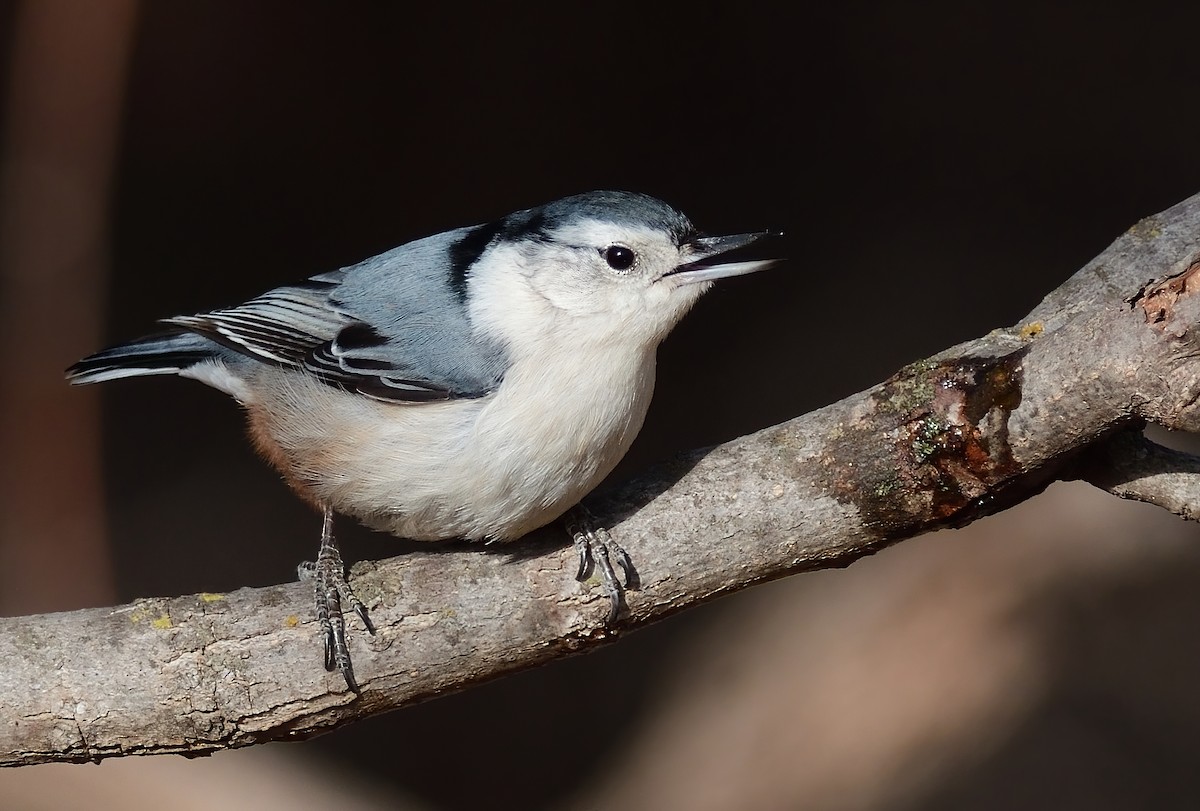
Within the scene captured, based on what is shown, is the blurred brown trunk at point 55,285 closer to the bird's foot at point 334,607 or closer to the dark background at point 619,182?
the dark background at point 619,182

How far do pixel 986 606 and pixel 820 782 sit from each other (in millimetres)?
766

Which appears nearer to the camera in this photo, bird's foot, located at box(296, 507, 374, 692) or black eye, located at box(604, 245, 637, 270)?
bird's foot, located at box(296, 507, 374, 692)

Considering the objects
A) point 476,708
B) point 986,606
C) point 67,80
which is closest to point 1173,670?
point 986,606

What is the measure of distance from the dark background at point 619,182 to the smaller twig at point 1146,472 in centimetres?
247

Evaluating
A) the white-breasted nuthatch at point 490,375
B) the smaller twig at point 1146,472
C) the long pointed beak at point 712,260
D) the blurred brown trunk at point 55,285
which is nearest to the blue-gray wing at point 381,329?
the white-breasted nuthatch at point 490,375

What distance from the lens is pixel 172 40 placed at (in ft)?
13.1

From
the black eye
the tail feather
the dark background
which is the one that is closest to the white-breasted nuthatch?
the black eye

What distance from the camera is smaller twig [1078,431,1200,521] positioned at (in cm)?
187

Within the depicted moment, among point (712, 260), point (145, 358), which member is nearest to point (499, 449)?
point (712, 260)

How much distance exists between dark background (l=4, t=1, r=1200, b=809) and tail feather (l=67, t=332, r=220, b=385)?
1.77 m

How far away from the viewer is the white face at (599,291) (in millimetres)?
2143

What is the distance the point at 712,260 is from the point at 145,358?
1372mm

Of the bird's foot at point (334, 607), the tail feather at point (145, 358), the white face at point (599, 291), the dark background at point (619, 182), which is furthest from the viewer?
the dark background at point (619, 182)

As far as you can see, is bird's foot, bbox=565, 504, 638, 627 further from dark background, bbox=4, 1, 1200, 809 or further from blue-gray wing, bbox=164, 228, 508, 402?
dark background, bbox=4, 1, 1200, 809
